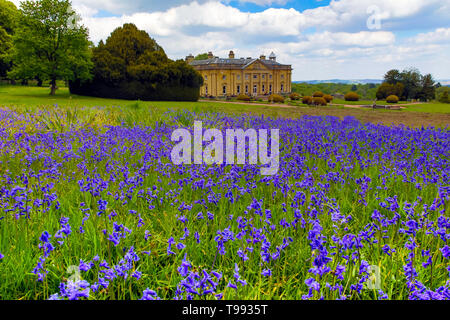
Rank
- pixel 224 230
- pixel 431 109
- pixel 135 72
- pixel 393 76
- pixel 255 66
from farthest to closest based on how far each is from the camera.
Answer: pixel 255 66 → pixel 393 76 → pixel 135 72 → pixel 431 109 → pixel 224 230

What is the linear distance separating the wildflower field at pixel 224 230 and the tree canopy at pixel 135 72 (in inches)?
1271

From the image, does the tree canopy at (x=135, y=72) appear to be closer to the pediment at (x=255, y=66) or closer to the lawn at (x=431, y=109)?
the lawn at (x=431, y=109)

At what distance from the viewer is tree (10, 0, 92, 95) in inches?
1400

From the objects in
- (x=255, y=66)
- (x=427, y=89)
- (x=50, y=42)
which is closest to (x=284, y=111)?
(x=50, y=42)

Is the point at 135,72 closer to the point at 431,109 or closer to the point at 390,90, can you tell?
the point at 431,109

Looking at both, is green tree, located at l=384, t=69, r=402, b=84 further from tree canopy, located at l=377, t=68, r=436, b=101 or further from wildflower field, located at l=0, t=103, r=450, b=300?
wildflower field, located at l=0, t=103, r=450, b=300

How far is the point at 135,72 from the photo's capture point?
3831 centimetres

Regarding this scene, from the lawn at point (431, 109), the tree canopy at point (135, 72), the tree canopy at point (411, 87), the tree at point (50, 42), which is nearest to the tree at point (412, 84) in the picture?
the tree canopy at point (411, 87)

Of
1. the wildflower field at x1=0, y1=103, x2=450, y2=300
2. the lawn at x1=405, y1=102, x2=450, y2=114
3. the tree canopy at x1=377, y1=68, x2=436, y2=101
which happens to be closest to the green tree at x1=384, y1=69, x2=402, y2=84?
the tree canopy at x1=377, y1=68, x2=436, y2=101

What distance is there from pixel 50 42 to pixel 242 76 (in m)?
44.7

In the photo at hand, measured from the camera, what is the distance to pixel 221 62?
7300 centimetres

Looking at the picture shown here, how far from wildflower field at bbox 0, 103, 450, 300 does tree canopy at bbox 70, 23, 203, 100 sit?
32.3 m
